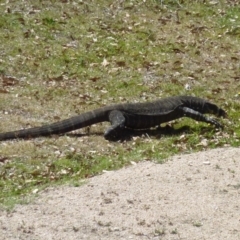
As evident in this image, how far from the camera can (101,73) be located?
14773 mm

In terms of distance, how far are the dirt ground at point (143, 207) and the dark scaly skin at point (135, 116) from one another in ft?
5.67

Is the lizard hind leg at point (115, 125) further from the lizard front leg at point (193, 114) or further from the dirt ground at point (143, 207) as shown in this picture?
the dirt ground at point (143, 207)

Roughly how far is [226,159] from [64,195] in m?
2.53

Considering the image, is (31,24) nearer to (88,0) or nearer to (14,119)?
(88,0)

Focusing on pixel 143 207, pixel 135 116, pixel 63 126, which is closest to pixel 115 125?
pixel 135 116

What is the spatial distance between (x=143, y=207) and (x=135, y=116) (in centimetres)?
346

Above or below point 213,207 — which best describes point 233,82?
below

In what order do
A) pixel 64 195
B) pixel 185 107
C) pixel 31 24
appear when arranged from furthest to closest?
pixel 31 24 → pixel 185 107 → pixel 64 195

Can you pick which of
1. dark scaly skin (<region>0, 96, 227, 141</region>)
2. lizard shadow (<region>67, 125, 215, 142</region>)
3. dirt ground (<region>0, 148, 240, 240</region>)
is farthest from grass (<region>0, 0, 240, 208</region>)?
dirt ground (<region>0, 148, 240, 240</region>)

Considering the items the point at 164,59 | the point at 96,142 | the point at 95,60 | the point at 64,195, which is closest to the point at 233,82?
the point at 164,59

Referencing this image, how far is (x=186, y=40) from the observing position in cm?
1692

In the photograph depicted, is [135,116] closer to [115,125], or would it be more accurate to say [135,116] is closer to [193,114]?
[115,125]

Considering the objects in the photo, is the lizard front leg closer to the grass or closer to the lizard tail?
the grass

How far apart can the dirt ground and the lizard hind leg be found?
1417mm
